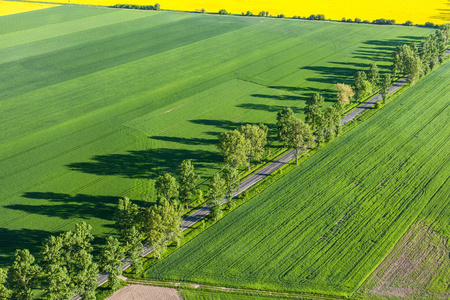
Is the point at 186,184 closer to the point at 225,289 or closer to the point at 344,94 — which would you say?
the point at 225,289

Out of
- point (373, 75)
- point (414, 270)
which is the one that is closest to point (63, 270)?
point (414, 270)

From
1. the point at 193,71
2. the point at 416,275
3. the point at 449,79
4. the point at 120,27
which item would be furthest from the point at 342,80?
the point at 120,27

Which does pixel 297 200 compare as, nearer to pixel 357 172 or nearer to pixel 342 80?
pixel 357 172

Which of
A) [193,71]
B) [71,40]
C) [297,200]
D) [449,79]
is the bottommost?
[297,200]

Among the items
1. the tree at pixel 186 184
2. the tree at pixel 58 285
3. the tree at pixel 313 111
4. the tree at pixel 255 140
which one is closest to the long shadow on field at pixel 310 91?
the tree at pixel 313 111

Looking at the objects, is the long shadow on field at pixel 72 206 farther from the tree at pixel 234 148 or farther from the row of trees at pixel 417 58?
the row of trees at pixel 417 58

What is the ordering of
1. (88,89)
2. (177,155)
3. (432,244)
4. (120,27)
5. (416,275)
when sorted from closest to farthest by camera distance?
1. (416,275)
2. (432,244)
3. (177,155)
4. (88,89)
5. (120,27)
